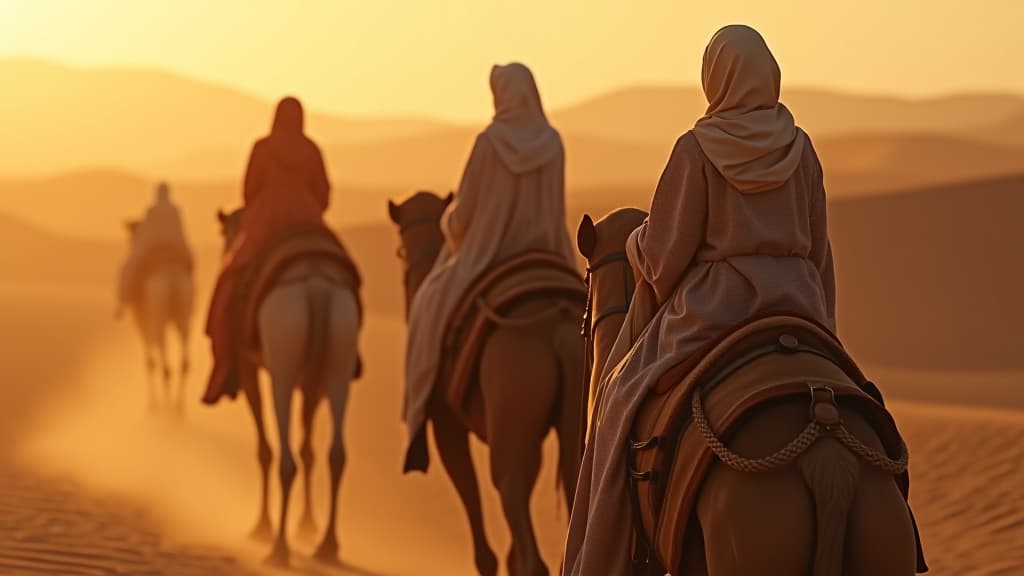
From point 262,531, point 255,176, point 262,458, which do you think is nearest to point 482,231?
point 255,176

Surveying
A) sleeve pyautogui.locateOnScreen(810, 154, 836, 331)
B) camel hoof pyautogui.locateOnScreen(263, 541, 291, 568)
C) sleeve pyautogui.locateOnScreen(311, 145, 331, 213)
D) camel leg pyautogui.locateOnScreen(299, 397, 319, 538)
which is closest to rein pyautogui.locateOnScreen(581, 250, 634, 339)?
sleeve pyautogui.locateOnScreen(810, 154, 836, 331)

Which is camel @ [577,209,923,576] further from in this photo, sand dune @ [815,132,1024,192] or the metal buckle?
sand dune @ [815,132,1024,192]

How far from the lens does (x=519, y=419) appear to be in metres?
10.2

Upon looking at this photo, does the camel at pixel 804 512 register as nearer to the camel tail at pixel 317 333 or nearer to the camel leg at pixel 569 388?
the camel leg at pixel 569 388

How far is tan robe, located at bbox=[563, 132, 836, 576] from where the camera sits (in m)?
6.63

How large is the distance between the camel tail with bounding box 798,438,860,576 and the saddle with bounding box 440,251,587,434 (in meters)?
4.21

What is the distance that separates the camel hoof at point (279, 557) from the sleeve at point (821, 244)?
6.99 metres

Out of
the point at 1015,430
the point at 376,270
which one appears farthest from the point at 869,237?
the point at 1015,430

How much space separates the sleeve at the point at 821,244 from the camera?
22.4ft

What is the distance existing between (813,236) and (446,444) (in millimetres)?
4702

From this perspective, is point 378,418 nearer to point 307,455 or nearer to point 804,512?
point 307,455

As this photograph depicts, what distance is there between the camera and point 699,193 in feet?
22.0

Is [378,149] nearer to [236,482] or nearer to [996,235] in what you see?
[996,235]

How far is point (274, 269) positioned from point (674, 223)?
23.3ft
